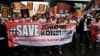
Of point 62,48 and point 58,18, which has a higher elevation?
point 58,18

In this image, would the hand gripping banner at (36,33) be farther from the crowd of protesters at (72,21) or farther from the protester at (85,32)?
the protester at (85,32)

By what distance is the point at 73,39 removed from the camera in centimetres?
1481

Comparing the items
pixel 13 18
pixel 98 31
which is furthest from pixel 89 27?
pixel 13 18

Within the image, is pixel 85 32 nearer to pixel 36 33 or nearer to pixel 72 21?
pixel 72 21

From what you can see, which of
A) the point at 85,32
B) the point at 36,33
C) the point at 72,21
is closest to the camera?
the point at 36,33

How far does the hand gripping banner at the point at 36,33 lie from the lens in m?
12.8

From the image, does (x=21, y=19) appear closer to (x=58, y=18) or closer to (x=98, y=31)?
(x=58, y=18)

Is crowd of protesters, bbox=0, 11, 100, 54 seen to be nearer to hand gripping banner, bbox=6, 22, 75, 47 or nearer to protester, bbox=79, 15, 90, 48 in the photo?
protester, bbox=79, 15, 90, 48

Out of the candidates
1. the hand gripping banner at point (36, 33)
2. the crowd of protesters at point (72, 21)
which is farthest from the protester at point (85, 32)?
the hand gripping banner at point (36, 33)

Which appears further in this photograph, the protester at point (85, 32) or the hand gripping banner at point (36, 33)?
the protester at point (85, 32)

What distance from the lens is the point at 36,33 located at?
12.9m

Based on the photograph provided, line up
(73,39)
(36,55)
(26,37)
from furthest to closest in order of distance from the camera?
(73,39), (36,55), (26,37)

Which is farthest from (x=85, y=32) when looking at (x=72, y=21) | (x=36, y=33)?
(x=36, y=33)

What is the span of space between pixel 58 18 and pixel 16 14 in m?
1.80
